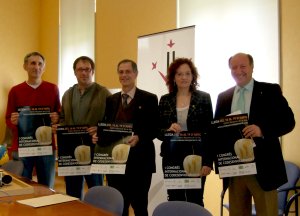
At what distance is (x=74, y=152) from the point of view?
10.5 ft

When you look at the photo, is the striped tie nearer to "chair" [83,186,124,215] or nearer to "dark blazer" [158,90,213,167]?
"dark blazer" [158,90,213,167]

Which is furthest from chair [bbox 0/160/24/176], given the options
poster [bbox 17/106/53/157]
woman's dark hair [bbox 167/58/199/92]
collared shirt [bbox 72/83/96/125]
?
woman's dark hair [bbox 167/58/199/92]

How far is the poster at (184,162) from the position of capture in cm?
275

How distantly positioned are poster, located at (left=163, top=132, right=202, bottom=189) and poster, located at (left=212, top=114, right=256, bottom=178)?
182 millimetres

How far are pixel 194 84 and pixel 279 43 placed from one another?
49.2 inches

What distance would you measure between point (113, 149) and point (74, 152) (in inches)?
17.4

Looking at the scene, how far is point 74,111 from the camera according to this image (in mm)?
3500

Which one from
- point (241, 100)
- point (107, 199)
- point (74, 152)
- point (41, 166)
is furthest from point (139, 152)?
point (41, 166)

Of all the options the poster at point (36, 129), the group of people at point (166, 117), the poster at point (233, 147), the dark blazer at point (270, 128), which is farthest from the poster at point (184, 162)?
the poster at point (36, 129)

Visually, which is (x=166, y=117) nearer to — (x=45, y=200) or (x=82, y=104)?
(x=82, y=104)

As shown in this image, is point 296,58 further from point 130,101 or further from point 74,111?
point 74,111

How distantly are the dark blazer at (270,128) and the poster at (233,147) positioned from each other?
0.10 meters

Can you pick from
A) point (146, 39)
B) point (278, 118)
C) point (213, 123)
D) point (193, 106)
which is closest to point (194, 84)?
point (193, 106)

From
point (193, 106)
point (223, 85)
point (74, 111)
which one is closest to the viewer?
point (193, 106)
